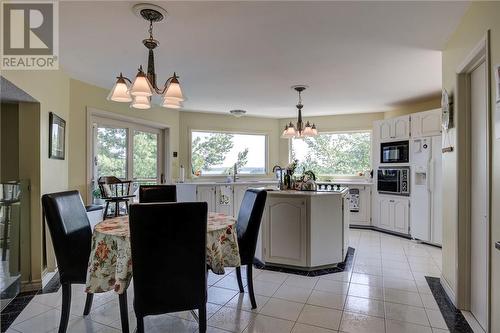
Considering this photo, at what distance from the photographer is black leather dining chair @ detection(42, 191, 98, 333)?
2.03 meters

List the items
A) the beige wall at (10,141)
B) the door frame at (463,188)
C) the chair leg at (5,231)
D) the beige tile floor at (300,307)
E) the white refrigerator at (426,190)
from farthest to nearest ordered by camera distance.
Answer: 1. the white refrigerator at (426,190)
2. the beige wall at (10,141)
3. the chair leg at (5,231)
4. the door frame at (463,188)
5. the beige tile floor at (300,307)

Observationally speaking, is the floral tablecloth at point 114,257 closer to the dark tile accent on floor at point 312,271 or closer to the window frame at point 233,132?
the dark tile accent on floor at point 312,271

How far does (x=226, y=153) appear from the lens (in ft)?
20.9

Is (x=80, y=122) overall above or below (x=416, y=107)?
below

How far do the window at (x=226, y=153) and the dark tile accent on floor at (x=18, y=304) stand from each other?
334 cm

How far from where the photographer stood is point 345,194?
151 inches

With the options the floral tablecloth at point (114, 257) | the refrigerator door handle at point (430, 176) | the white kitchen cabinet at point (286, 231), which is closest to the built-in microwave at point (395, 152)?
the refrigerator door handle at point (430, 176)

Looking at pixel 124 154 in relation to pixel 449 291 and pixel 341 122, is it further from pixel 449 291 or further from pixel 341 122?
pixel 449 291

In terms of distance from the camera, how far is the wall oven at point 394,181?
4.93m

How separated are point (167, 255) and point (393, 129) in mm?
4784

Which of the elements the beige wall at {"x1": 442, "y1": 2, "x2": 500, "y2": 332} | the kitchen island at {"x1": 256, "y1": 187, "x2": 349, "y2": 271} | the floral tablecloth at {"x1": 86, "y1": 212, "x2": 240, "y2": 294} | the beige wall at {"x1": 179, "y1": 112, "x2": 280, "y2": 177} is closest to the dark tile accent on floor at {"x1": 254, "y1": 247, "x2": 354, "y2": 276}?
the kitchen island at {"x1": 256, "y1": 187, "x2": 349, "y2": 271}

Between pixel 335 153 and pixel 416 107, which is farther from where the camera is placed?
pixel 335 153

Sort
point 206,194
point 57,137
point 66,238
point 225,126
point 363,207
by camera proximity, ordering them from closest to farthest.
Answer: point 66,238, point 57,137, point 206,194, point 363,207, point 225,126

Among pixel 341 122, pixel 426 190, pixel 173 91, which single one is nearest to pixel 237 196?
pixel 341 122
